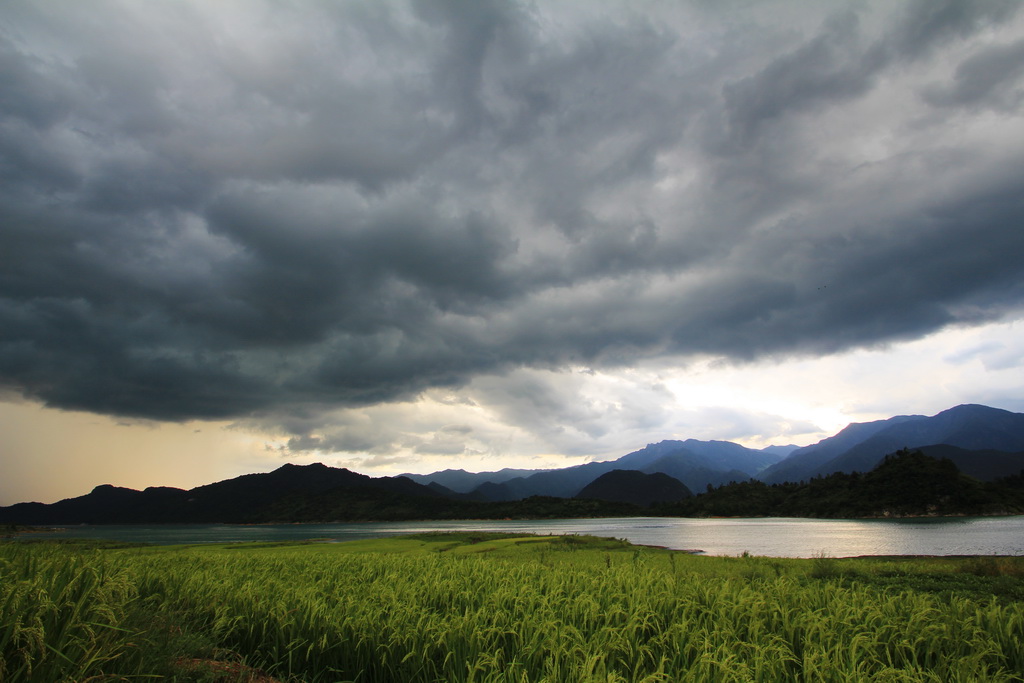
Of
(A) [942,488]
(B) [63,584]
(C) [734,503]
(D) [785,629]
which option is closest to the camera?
(B) [63,584]

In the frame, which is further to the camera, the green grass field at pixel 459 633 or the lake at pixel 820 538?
the lake at pixel 820 538

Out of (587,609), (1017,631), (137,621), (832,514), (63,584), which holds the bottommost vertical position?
(832,514)

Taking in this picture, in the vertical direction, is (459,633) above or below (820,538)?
above

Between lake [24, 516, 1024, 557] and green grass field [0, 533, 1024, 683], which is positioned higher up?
green grass field [0, 533, 1024, 683]

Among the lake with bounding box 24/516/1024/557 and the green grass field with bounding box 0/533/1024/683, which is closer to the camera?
the green grass field with bounding box 0/533/1024/683

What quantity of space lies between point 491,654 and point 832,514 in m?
192

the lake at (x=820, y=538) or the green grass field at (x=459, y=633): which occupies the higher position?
the green grass field at (x=459, y=633)

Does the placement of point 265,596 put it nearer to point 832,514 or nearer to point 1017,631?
point 1017,631

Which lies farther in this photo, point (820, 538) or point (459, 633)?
point (820, 538)

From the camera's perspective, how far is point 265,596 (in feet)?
25.8

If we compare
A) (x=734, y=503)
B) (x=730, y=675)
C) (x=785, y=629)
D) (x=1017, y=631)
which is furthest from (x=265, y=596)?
(x=734, y=503)

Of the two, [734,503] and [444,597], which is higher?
[444,597]

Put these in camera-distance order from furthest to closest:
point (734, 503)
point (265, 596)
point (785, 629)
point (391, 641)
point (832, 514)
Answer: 1. point (734, 503)
2. point (832, 514)
3. point (265, 596)
4. point (785, 629)
5. point (391, 641)

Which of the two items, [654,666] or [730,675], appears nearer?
[730,675]
